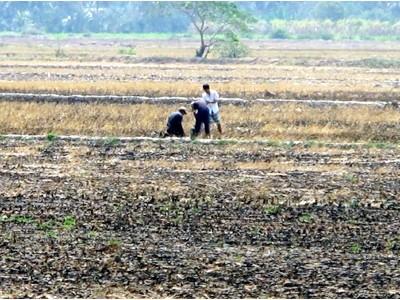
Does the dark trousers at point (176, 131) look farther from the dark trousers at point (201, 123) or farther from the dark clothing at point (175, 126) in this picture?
the dark trousers at point (201, 123)

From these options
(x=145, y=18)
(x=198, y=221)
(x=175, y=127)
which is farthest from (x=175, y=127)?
(x=145, y=18)

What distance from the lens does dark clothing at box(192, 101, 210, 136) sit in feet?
79.4

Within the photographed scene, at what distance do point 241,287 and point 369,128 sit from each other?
→ 15.5 meters

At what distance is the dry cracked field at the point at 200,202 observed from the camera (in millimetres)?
12492

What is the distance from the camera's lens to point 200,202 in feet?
56.0

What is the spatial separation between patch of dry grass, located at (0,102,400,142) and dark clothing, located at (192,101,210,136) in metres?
1.05

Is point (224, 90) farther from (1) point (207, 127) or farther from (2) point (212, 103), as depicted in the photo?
(1) point (207, 127)

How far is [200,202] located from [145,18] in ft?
375

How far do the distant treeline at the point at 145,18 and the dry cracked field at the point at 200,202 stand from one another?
9486 centimetres

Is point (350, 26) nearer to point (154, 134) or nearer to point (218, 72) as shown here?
point (218, 72)

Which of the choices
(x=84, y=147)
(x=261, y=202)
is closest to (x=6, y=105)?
(x=84, y=147)

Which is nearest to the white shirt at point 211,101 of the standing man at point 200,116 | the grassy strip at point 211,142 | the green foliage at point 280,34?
the standing man at point 200,116

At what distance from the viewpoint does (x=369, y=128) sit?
2719 centimetres

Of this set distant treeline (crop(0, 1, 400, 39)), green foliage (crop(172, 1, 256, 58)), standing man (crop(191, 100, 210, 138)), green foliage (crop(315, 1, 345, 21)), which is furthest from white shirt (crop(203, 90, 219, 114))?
green foliage (crop(315, 1, 345, 21))
